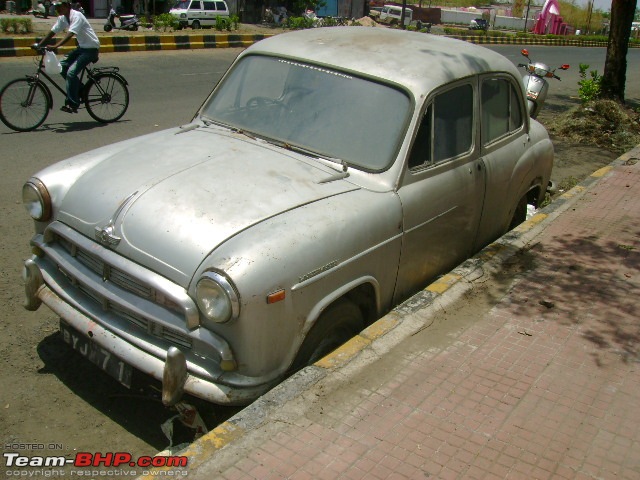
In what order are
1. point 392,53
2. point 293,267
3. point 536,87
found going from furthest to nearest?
point 536,87 → point 392,53 → point 293,267

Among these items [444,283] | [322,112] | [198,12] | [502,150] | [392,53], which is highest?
[198,12]

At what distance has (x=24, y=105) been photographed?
9.11 meters

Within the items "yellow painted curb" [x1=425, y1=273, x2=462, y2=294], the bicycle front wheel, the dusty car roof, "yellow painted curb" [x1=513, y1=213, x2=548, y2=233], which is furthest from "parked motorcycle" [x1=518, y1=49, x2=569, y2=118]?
the bicycle front wheel

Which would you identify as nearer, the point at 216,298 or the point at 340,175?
the point at 216,298

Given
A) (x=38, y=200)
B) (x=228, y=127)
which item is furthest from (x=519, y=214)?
(x=38, y=200)

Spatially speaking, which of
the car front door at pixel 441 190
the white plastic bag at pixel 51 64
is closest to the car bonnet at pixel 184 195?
the car front door at pixel 441 190

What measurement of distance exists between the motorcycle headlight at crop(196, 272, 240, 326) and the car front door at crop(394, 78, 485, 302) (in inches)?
55.0

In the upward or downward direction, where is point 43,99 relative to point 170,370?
upward

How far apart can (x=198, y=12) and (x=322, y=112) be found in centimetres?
2876

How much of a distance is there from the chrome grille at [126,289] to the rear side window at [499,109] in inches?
109

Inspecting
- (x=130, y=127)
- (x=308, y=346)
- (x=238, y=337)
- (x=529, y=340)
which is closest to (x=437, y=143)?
(x=529, y=340)

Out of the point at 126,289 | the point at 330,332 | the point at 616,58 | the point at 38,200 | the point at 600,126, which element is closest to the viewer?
the point at 126,289

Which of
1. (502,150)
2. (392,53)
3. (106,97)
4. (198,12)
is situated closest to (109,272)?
(392,53)

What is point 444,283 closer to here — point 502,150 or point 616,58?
point 502,150
